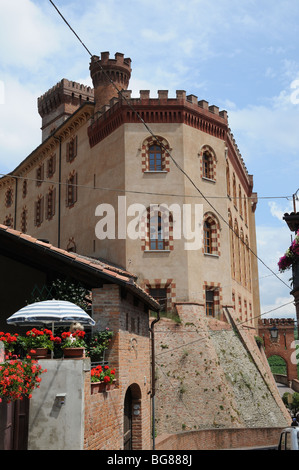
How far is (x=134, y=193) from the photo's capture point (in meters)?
27.8

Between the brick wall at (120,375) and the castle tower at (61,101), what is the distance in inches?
1339

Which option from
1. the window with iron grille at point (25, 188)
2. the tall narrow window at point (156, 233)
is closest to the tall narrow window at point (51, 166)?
the window with iron grille at point (25, 188)

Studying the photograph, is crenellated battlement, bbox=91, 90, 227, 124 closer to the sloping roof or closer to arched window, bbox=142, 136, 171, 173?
arched window, bbox=142, 136, 171, 173

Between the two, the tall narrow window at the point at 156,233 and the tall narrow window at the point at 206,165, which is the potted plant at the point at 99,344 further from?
the tall narrow window at the point at 206,165

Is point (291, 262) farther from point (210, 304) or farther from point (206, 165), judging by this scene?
point (206, 165)

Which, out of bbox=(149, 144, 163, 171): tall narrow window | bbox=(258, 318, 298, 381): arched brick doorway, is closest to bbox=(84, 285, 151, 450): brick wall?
bbox=(149, 144, 163, 171): tall narrow window

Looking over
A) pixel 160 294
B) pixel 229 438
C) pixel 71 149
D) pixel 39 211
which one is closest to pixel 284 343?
pixel 39 211

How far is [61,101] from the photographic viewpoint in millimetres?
47219

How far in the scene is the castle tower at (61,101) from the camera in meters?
46.9

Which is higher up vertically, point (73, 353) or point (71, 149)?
point (71, 149)

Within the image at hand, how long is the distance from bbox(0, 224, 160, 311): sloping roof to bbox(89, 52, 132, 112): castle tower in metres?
20.8

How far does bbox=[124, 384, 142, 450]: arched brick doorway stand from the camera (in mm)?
14477

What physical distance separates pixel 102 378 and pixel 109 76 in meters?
25.1
